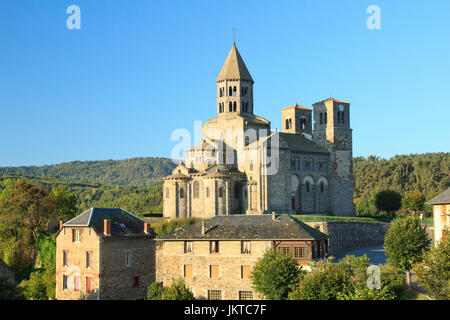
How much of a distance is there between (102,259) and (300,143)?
34.4 m

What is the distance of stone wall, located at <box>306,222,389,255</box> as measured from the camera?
61562mm

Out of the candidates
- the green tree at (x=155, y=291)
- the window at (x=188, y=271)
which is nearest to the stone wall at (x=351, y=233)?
the window at (x=188, y=271)

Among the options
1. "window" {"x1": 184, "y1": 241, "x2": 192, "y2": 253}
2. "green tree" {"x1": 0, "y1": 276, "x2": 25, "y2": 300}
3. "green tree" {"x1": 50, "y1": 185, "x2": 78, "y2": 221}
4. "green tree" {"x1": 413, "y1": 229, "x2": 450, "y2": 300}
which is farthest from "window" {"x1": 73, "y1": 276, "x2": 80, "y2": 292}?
"green tree" {"x1": 413, "y1": 229, "x2": 450, "y2": 300}

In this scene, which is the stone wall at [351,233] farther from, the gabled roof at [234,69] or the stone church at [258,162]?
the gabled roof at [234,69]

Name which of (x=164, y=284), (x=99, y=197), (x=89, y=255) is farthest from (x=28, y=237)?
(x=99, y=197)

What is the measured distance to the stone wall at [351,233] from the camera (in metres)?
61.6

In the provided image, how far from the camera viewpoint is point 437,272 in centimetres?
3825

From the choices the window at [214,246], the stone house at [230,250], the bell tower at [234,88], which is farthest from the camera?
the bell tower at [234,88]

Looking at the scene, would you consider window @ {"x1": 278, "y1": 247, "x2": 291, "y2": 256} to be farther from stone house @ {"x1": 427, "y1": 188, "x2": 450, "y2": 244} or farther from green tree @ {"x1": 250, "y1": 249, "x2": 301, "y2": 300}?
stone house @ {"x1": 427, "y1": 188, "x2": 450, "y2": 244}

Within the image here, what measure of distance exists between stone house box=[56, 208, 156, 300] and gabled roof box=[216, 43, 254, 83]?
3014 cm

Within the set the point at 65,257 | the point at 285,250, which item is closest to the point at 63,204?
the point at 65,257

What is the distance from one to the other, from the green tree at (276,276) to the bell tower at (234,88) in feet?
118

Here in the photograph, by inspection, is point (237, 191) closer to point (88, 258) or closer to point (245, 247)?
point (245, 247)
